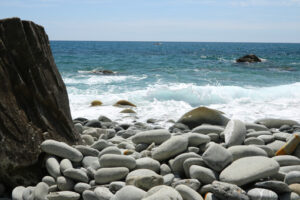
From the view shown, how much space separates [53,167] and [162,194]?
1351 millimetres

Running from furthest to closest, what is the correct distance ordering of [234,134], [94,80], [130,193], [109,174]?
[94,80] → [234,134] → [109,174] → [130,193]

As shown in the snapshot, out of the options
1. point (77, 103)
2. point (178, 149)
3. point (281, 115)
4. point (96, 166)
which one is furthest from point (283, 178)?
point (77, 103)

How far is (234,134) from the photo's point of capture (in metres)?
4.19

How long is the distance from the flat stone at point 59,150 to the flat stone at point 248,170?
163cm

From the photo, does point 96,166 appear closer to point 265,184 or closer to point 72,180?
point 72,180

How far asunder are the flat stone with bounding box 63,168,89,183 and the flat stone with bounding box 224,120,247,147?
5.94 ft

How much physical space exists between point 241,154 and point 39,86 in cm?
246

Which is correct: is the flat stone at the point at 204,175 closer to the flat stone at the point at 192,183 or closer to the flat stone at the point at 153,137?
the flat stone at the point at 192,183

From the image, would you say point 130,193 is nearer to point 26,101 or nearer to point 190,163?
point 190,163

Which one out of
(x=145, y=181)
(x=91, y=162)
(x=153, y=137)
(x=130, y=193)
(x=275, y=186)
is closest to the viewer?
(x=130, y=193)

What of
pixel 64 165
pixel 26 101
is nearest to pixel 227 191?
pixel 64 165

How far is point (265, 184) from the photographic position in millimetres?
3066

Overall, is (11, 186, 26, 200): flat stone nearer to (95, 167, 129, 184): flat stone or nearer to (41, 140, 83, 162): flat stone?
(41, 140, 83, 162): flat stone

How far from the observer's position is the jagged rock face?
343cm
